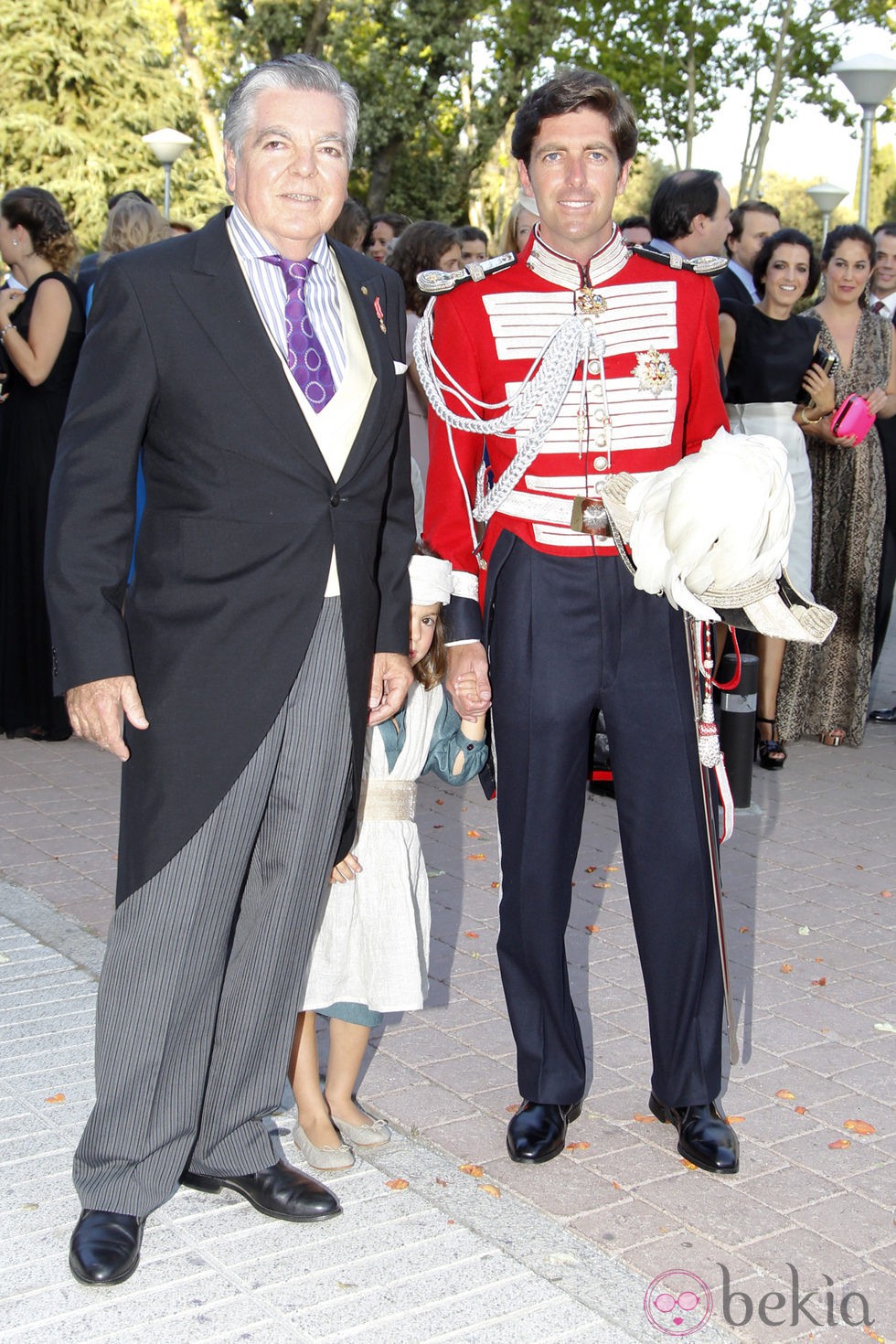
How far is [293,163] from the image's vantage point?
2957mm

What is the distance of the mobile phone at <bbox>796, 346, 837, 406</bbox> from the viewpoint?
287 inches

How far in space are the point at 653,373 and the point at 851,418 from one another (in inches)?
162

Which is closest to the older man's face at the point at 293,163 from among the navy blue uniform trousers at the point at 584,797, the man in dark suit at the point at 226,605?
the man in dark suit at the point at 226,605

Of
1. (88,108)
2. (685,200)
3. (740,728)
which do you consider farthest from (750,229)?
(88,108)

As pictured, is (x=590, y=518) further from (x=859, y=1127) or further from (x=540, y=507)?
(x=859, y=1127)

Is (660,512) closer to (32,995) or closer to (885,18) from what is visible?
(32,995)

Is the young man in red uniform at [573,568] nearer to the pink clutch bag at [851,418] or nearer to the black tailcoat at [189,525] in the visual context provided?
the black tailcoat at [189,525]

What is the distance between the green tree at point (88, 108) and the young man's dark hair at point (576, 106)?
30.5m

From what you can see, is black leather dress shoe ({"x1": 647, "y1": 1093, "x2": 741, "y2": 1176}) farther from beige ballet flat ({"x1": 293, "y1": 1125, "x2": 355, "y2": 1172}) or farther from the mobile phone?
the mobile phone

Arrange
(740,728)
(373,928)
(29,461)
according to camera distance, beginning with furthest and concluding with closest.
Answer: (29,461) < (740,728) < (373,928)

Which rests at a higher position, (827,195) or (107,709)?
(827,195)

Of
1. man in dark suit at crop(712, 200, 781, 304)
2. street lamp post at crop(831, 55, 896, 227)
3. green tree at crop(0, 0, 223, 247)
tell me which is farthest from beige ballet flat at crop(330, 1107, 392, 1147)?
green tree at crop(0, 0, 223, 247)

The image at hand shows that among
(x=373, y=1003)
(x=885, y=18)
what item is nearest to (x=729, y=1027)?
(x=373, y=1003)

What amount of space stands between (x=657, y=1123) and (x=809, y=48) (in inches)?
1126
